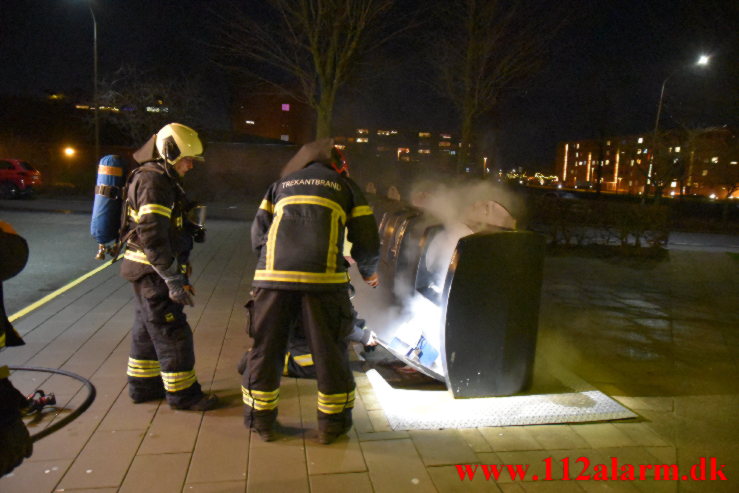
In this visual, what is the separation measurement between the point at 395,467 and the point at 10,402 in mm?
1974

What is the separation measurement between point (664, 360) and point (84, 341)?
582 centimetres

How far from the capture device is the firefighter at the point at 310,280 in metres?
3.16

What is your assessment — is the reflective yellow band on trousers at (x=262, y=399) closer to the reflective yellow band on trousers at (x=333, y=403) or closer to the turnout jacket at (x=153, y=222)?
the reflective yellow band on trousers at (x=333, y=403)

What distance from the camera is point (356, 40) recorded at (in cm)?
1378

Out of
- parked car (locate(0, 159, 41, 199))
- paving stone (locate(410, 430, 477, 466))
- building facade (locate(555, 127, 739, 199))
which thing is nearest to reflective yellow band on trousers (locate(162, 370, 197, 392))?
paving stone (locate(410, 430, 477, 466))

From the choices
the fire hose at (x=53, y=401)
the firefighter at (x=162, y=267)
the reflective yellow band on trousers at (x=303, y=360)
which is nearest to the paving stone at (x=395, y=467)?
the reflective yellow band on trousers at (x=303, y=360)

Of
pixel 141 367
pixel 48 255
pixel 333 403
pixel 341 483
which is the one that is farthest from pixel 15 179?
pixel 341 483

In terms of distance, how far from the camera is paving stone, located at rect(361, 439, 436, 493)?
290 centimetres

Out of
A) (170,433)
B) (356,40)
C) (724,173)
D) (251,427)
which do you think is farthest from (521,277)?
(724,173)

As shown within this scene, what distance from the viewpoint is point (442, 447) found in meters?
3.34

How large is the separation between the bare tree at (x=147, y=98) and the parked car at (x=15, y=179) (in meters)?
8.19

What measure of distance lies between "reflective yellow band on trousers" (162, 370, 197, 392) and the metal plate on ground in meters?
1.39

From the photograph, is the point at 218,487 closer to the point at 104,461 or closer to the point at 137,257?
the point at 104,461

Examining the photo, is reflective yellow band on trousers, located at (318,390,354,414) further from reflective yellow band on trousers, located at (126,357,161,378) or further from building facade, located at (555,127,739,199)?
building facade, located at (555,127,739,199)
